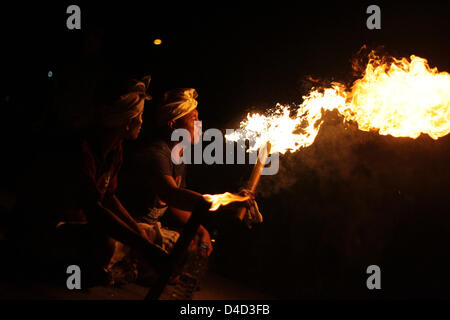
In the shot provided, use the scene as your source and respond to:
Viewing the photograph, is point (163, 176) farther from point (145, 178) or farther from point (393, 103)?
point (393, 103)

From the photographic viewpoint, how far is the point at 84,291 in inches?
124

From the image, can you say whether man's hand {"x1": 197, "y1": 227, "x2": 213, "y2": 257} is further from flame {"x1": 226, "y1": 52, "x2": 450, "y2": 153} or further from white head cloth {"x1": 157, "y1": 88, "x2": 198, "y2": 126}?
white head cloth {"x1": 157, "y1": 88, "x2": 198, "y2": 126}

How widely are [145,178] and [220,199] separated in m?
1.34

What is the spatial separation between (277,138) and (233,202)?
1152 mm

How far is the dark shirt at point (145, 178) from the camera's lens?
383 centimetres

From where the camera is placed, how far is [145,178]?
152 inches

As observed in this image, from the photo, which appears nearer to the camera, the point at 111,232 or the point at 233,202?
the point at 111,232

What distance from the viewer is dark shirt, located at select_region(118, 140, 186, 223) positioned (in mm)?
3832

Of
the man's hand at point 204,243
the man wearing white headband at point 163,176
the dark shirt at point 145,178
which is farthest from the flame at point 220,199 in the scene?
the man's hand at point 204,243

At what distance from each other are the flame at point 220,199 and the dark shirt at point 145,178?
106 centimetres

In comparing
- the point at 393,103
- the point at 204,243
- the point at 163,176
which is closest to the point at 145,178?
the point at 163,176

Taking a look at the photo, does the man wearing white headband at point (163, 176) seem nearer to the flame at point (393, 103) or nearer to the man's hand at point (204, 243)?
the man's hand at point (204, 243)
